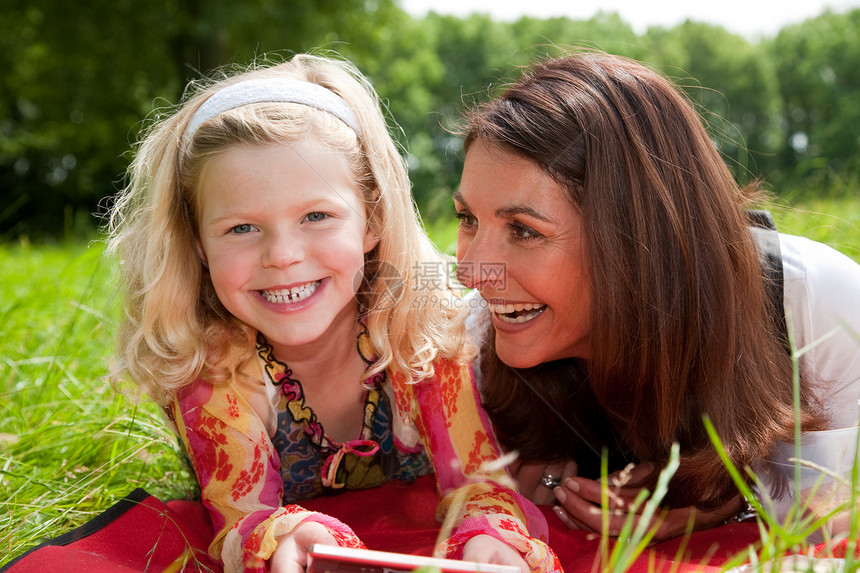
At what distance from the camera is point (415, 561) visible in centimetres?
127

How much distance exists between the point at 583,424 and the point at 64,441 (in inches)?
67.0

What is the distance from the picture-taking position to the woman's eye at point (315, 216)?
1948 mm

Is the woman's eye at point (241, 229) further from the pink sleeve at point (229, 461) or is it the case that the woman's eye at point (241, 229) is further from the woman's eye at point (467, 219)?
the woman's eye at point (467, 219)

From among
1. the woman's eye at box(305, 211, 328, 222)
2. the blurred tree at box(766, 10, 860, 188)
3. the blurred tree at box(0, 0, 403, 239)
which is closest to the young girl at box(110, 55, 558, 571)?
the woman's eye at box(305, 211, 328, 222)

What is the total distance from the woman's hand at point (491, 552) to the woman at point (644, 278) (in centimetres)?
41

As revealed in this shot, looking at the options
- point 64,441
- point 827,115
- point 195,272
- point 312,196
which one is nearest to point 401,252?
point 312,196

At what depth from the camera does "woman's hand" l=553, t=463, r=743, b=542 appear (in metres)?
1.98

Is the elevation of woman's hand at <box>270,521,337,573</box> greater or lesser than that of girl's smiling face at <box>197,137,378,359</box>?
lesser

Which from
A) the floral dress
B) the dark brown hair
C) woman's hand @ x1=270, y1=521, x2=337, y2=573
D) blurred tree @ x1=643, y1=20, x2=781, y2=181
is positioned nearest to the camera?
woman's hand @ x1=270, y1=521, x2=337, y2=573

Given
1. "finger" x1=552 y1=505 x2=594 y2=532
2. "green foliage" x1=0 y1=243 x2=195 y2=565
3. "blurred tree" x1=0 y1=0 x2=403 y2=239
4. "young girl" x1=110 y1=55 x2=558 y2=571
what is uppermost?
"blurred tree" x1=0 y1=0 x2=403 y2=239

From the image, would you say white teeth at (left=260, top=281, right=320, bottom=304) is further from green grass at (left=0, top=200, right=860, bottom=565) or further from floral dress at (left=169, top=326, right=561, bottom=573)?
green grass at (left=0, top=200, right=860, bottom=565)

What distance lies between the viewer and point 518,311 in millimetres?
2020

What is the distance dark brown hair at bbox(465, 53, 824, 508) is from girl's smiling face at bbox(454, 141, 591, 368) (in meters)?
0.04

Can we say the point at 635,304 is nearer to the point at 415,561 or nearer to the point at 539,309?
the point at 539,309
